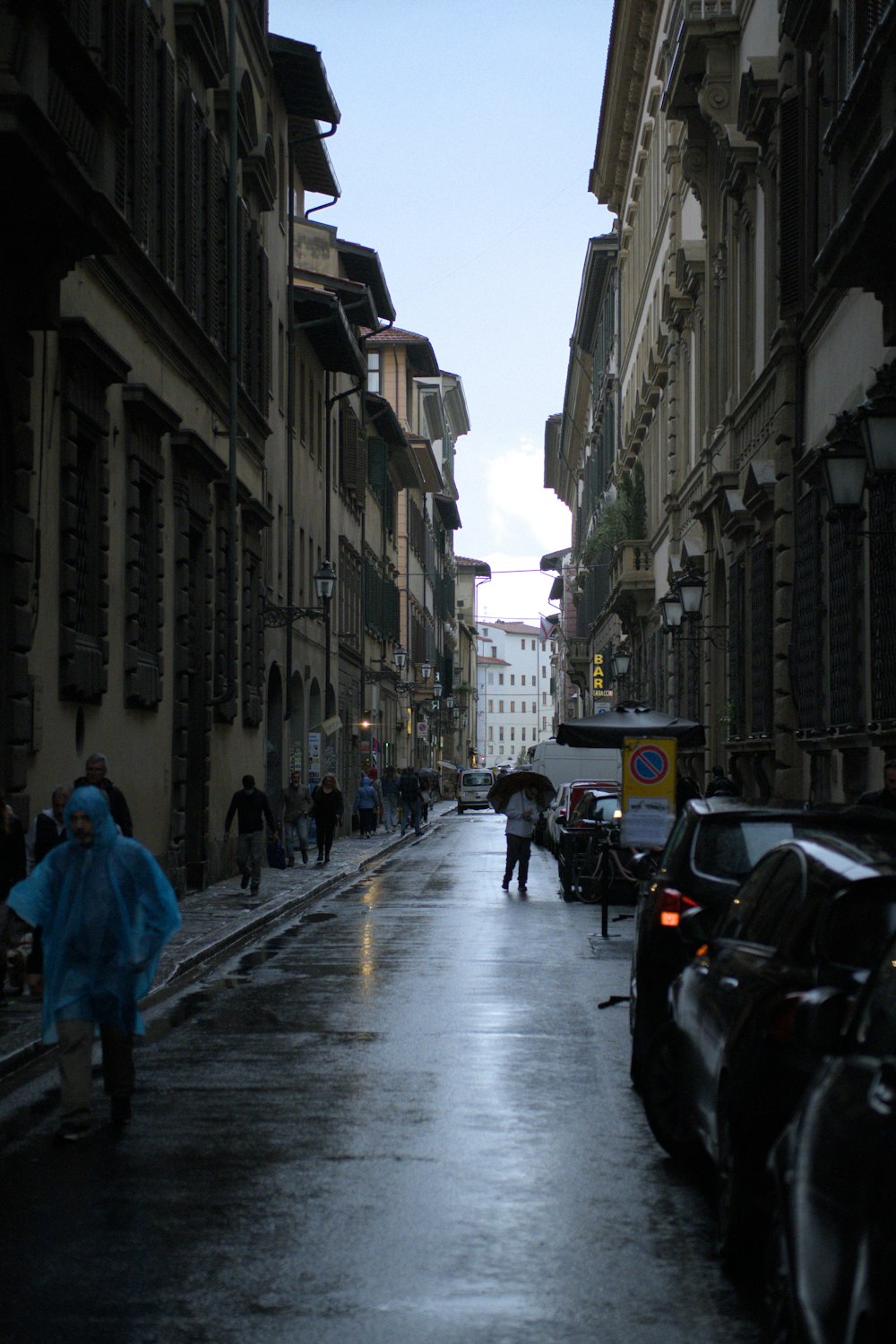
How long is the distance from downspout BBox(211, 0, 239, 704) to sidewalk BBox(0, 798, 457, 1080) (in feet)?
9.84

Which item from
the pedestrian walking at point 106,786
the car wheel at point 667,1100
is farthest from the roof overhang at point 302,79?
the car wheel at point 667,1100

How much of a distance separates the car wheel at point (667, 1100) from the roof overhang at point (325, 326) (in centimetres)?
3110

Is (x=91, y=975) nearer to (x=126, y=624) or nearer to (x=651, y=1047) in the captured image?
(x=651, y=1047)

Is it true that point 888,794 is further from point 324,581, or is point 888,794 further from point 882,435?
point 324,581

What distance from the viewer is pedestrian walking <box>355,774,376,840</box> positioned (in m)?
51.3

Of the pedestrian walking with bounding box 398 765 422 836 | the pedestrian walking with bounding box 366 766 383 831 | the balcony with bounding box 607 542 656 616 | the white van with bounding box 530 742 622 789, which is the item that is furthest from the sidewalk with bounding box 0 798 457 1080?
the pedestrian walking with bounding box 398 765 422 836

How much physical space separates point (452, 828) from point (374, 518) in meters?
9.96

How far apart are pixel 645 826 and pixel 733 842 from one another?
1018 centimetres

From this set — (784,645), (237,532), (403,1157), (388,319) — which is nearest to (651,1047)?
(403,1157)

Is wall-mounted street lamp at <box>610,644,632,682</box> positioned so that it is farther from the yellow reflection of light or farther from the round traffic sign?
the round traffic sign

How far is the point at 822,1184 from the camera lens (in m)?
4.62

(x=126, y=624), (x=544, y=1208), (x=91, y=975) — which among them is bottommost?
(x=544, y=1208)

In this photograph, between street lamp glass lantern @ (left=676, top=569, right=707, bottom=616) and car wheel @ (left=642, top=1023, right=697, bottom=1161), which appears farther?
street lamp glass lantern @ (left=676, top=569, right=707, bottom=616)

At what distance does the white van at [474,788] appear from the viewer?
88625 mm
